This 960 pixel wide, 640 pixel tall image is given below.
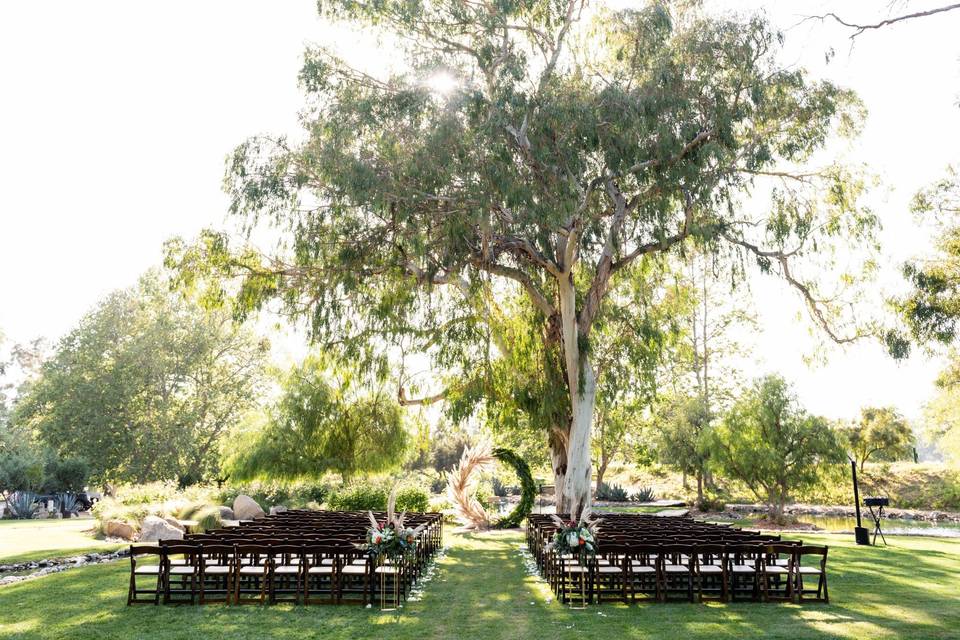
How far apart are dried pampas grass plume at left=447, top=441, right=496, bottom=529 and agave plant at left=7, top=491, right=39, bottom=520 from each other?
1797 cm

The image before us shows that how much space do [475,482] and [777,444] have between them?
401 inches

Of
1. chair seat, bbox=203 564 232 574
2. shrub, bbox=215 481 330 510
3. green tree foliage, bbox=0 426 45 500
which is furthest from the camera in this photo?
green tree foliage, bbox=0 426 45 500

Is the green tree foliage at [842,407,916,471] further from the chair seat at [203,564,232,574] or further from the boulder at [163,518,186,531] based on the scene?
the chair seat at [203,564,232,574]

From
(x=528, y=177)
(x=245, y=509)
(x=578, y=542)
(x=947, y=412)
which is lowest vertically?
(x=245, y=509)

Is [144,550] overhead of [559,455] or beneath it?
beneath

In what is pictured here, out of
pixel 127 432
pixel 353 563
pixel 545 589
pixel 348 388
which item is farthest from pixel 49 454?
pixel 545 589

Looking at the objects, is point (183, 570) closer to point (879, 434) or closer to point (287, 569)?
point (287, 569)

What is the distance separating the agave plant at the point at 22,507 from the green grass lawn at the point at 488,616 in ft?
64.7

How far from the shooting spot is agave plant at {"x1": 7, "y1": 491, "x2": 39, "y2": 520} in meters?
27.0

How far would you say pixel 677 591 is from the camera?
9.82 m

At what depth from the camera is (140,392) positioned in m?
36.1

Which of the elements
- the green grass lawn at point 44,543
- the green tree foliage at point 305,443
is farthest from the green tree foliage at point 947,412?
the green grass lawn at point 44,543

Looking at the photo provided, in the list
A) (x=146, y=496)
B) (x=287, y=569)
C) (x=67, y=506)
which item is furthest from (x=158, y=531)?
(x=67, y=506)

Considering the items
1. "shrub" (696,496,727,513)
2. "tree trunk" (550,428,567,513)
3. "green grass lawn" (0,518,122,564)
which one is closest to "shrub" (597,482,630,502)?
"shrub" (696,496,727,513)
